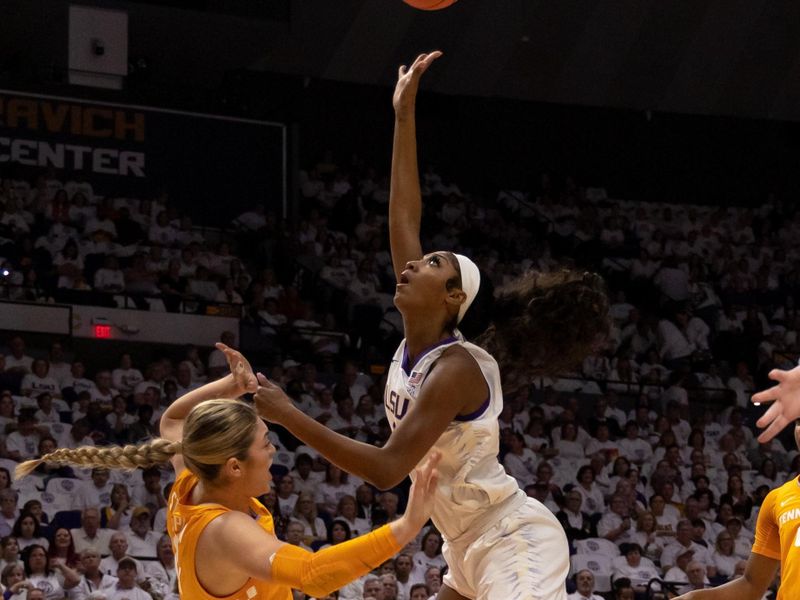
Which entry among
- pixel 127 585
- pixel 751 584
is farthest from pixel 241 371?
pixel 127 585

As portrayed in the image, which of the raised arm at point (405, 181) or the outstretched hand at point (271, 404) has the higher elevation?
the raised arm at point (405, 181)

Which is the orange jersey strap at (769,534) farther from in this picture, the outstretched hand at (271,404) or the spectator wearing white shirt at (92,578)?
the spectator wearing white shirt at (92,578)

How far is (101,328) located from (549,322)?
32.0 feet

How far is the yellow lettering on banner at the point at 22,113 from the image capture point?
52.1 ft

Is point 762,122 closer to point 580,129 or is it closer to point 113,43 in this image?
point 580,129

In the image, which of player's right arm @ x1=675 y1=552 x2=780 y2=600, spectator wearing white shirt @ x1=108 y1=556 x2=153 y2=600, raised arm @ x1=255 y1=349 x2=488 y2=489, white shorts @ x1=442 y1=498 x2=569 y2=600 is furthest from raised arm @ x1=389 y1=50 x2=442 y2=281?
spectator wearing white shirt @ x1=108 y1=556 x2=153 y2=600

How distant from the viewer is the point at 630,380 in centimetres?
1495

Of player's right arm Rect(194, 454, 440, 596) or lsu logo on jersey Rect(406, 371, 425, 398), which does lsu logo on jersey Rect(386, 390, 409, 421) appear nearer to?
lsu logo on jersey Rect(406, 371, 425, 398)

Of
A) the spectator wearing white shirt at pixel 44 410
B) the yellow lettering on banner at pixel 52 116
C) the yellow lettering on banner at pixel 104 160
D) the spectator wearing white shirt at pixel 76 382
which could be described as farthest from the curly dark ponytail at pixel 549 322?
the yellow lettering on banner at pixel 52 116

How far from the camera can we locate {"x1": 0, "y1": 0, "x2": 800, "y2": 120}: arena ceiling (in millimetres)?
18094

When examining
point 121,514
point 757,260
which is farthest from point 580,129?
point 121,514

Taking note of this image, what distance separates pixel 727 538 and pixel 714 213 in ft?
29.0

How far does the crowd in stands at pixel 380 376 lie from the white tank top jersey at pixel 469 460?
4449 mm

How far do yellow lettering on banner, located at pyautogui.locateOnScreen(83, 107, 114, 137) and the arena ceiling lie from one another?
174cm
